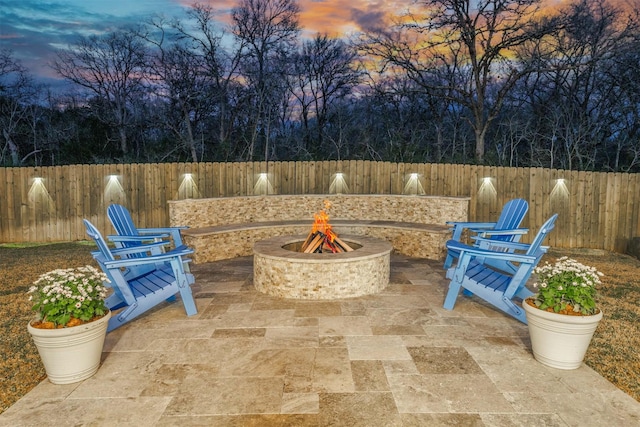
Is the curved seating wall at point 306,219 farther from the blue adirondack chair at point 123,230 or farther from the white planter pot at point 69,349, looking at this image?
the white planter pot at point 69,349

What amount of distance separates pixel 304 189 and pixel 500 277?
708cm

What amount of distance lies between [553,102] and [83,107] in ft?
71.0

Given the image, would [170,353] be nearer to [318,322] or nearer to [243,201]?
[318,322]

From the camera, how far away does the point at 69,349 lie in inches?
121

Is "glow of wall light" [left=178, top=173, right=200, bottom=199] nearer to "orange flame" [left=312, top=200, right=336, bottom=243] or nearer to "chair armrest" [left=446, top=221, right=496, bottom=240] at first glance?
"orange flame" [left=312, top=200, right=336, bottom=243]

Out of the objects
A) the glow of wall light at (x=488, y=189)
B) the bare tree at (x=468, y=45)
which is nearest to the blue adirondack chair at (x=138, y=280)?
the glow of wall light at (x=488, y=189)

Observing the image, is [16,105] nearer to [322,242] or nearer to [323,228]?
[323,228]

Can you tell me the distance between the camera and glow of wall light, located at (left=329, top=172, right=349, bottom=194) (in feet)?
34.9

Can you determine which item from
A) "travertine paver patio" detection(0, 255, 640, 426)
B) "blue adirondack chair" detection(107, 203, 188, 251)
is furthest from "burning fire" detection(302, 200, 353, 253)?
"blue adirondack chair" detection(107, 203, 188, 251)

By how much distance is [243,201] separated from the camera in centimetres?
909

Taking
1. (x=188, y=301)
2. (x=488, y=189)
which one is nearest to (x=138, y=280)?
(x=188, y=301)

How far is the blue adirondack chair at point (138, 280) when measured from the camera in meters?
4.05

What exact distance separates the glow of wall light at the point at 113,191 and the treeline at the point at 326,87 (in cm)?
661

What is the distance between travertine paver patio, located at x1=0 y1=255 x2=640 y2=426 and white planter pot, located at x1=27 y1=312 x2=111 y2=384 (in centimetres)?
9
